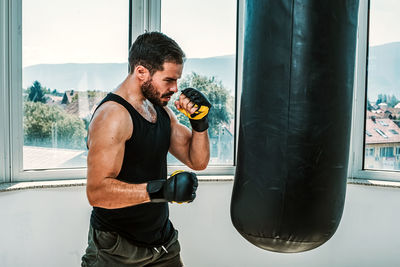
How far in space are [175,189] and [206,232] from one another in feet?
4.13

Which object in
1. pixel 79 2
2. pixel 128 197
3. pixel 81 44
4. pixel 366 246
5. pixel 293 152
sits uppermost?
pixel 79 2

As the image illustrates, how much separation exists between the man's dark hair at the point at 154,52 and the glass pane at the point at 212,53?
1118 millimetres

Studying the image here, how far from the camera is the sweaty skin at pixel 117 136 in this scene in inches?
49.5

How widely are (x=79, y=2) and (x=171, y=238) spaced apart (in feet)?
5.47

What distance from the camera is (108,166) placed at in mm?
1272

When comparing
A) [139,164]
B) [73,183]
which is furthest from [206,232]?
[139,164]

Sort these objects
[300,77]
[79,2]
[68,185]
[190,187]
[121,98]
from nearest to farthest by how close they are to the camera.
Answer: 1. [300,77]
2. [190,187]
3. [121,98]
4. [68,185]
5. [79,2]

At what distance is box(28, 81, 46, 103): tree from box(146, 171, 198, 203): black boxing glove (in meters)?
1.40

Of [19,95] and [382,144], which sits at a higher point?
[19,95]

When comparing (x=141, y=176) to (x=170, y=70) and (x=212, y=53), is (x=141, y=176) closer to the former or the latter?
(x=170, y=70)

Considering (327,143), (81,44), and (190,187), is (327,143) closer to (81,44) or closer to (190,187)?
(190,187)

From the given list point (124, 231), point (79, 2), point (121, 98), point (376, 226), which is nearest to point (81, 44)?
point (79, 2)

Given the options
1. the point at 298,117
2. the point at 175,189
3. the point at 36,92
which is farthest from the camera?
the point at 36,92

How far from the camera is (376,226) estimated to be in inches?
90.0
